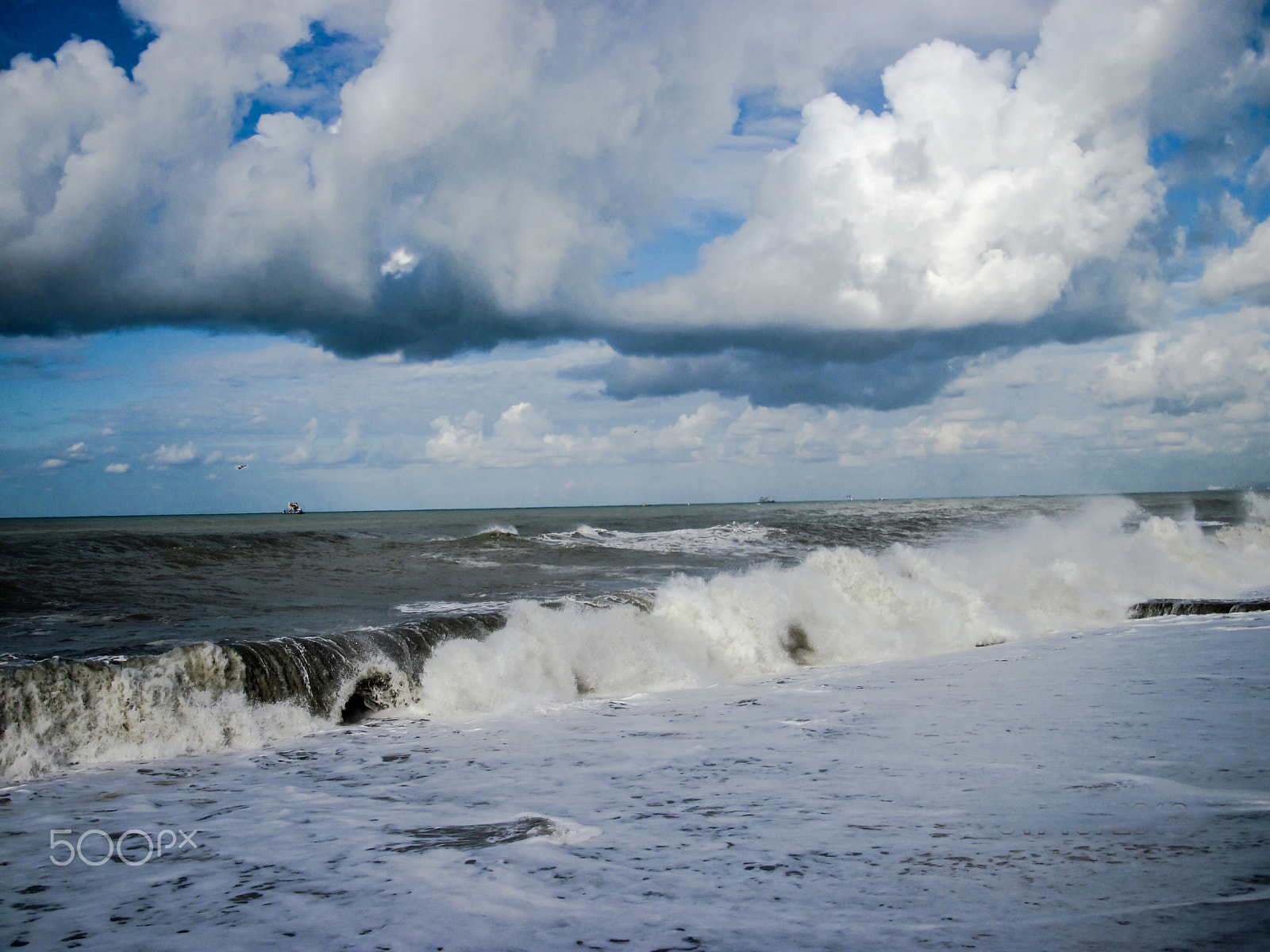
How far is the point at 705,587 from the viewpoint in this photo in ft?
44.3

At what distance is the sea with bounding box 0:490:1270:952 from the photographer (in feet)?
11.2

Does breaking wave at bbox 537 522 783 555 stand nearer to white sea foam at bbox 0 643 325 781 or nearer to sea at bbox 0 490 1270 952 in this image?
sea at bbox 0 490 1270 952

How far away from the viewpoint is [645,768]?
604cm

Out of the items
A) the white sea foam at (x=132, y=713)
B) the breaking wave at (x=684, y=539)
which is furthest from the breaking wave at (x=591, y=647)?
the breaking wave at (x=684, y=539)

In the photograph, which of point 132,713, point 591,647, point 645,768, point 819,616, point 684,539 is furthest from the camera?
Result: point 684,539

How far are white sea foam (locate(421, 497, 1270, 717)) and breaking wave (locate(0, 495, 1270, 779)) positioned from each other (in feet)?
0.11

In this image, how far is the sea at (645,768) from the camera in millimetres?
3416

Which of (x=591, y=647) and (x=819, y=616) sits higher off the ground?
(x=591, y=647)

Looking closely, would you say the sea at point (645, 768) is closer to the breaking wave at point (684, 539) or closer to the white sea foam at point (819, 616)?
the white sea foam at point (819, 616)

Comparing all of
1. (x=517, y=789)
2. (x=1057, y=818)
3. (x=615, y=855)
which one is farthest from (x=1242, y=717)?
(x=517, y=789)

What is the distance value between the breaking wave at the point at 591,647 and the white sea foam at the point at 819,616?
0.11 ft

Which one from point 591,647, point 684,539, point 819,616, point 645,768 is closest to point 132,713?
point 645,768

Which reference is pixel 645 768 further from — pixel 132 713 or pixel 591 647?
pixel 132 713

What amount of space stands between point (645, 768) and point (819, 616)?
8275 millimetres
